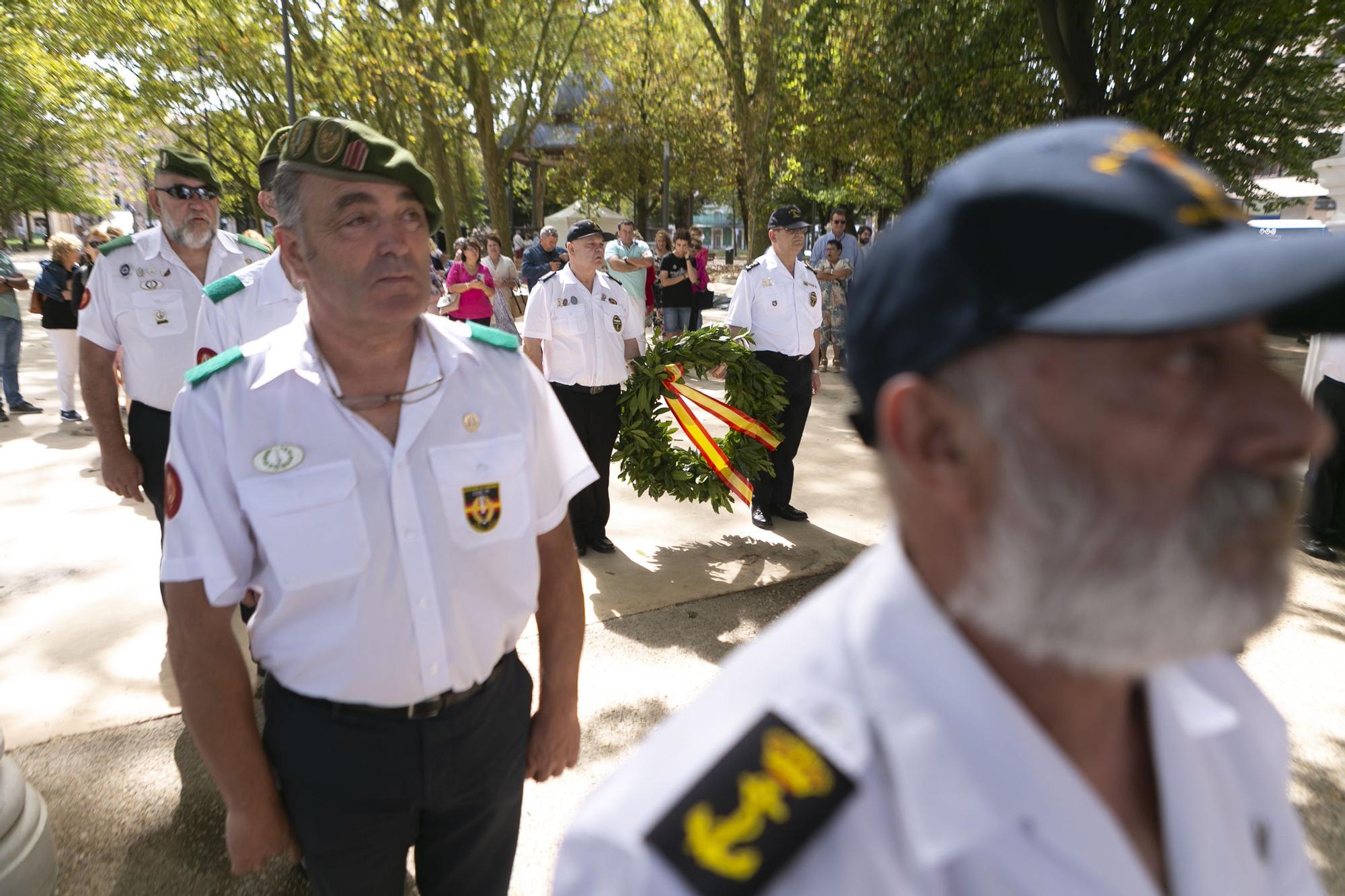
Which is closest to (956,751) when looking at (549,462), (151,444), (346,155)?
(549,462)

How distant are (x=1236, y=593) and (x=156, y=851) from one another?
11.0ft

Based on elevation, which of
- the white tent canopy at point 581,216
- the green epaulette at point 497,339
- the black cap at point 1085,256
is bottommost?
the green epaulette at point 497,339

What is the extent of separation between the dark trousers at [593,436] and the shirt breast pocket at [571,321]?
361 millimetres

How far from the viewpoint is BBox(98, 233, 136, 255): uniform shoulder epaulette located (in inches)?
159

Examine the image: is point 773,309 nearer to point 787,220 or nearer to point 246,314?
point 787,220

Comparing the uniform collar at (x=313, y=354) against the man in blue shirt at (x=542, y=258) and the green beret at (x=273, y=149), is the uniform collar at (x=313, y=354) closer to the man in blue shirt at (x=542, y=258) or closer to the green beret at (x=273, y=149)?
the green beret at (x=273, y=149)

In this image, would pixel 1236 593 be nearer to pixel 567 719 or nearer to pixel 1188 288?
pixel 1188 288

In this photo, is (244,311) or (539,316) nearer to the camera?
(244,311)

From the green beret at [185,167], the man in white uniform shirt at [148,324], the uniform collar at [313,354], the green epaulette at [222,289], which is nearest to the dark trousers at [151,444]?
the man in white uniform shirt at [148,324]

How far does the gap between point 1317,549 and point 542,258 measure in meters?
9.79

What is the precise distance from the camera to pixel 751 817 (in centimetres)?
81

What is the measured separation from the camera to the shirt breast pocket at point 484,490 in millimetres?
1718

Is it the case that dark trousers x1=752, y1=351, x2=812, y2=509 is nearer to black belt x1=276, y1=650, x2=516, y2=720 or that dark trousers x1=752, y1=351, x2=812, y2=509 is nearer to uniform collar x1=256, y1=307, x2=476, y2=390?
uniform collar x1=256, y1=307, x2=476, y2=390

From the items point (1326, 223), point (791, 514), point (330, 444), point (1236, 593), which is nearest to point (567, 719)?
point (330, 444)
